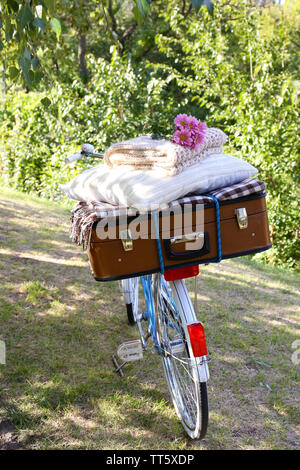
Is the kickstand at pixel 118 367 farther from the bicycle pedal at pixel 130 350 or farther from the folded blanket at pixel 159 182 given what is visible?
the folded blanket at pixel 159 182

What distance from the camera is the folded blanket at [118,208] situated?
1.91m

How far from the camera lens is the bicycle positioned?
210cm

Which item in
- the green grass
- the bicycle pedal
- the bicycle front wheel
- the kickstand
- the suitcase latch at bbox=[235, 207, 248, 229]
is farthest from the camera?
the kickstand

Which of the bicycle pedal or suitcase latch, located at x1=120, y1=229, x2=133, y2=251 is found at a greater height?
suitcase latch, located at x1=120, y1=229, x2=133, y2=251

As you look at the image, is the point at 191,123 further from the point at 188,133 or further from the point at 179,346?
the point at 179,346

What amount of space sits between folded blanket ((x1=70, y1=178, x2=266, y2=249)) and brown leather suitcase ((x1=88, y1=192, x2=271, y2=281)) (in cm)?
3

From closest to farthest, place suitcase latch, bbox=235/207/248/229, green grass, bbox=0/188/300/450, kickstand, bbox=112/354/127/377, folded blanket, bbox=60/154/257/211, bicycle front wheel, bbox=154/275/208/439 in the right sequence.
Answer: folded blanket, bbox=60/154/257/211 → suitcase latch, bbox=235/207/248/229 → bicycle front wheel, bbox=154/275/208/439 → green grass, bbox=0/188/300/450 → kickstand, bbox=112/354/127/377

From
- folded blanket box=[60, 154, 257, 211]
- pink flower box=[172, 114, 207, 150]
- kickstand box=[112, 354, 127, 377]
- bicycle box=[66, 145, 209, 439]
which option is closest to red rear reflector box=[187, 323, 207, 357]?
bicycle box=[66, 145, 209, 439]

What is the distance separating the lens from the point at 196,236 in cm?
198

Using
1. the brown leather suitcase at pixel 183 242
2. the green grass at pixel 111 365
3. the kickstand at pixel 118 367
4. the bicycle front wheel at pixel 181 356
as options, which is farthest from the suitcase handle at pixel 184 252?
the kickstand at pixel 118 367

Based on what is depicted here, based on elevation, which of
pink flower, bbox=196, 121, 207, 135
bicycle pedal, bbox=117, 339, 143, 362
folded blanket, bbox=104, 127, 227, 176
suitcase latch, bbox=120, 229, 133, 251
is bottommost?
bicycle pedal, bbox=117, 339, 143, 362

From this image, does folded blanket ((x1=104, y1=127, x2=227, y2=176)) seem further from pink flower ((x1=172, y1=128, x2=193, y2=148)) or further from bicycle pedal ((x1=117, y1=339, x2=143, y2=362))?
bicycle pedal ((x1=117, y1=339, x2=143, y2=362))

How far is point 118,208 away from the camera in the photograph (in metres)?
1.98

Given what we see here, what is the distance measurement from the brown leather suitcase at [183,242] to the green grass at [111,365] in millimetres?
992
